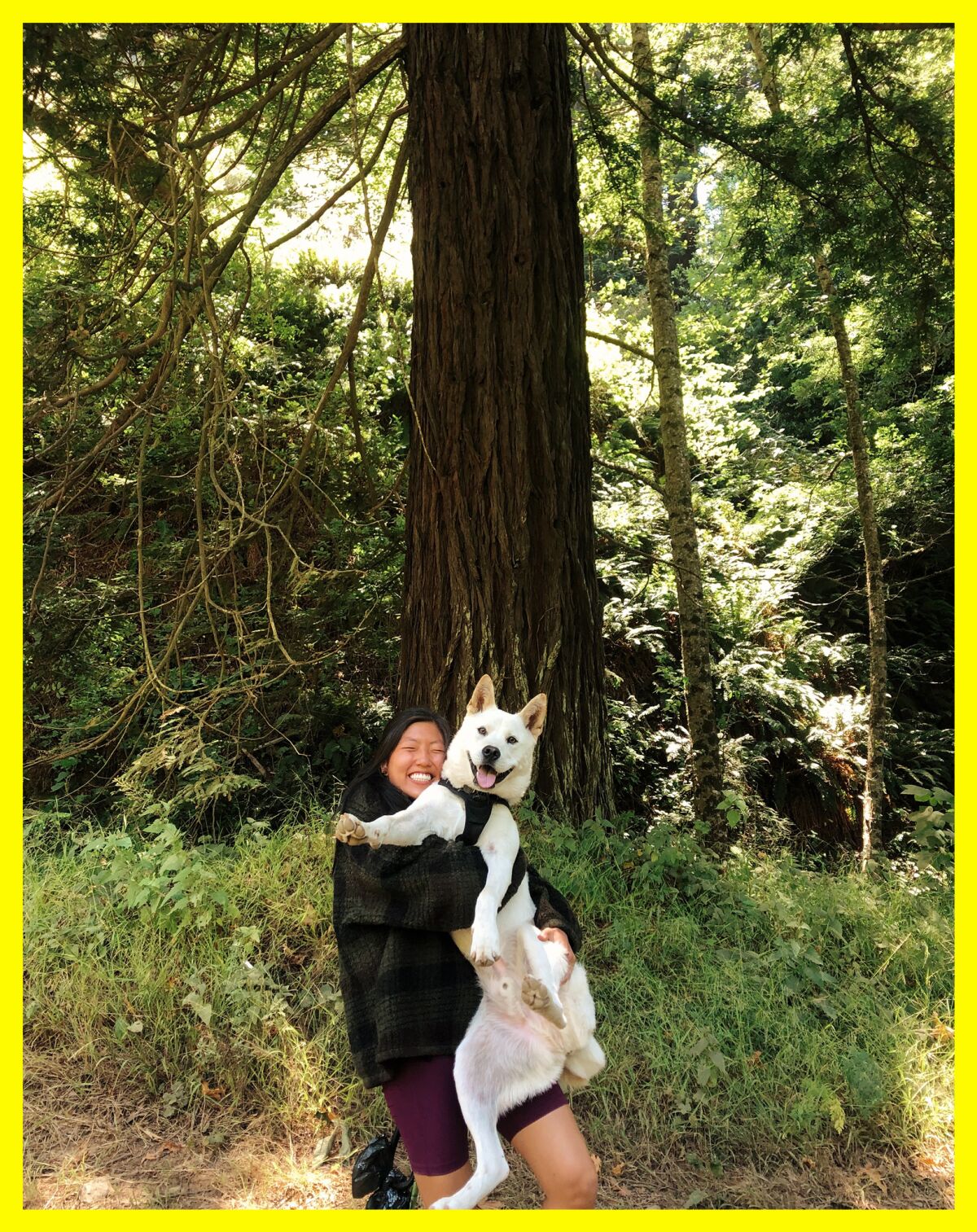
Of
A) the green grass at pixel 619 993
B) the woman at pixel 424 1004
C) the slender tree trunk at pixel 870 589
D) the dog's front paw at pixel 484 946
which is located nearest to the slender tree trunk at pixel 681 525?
the slender tree trunk at pixel 870 589

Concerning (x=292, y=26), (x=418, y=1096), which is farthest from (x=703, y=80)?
(x=418, y=1096)

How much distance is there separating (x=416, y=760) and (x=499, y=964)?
2.05 ft

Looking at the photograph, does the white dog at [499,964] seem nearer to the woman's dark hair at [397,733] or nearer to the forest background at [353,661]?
the woman's dark hair at [397,733]

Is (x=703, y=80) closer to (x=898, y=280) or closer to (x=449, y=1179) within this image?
(x=898, y=280)

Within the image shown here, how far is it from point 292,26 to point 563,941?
18.0 feet

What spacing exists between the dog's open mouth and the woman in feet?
0.57

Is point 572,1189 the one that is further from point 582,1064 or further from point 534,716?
point 534,716

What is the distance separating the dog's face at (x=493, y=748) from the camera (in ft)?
8.23

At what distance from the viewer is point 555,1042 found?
2438 mm

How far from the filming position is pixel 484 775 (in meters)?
2.51

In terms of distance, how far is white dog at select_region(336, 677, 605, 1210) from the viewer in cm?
234

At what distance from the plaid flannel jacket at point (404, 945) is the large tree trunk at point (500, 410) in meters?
1.61

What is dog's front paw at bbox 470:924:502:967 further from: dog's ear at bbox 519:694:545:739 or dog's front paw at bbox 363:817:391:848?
dog's ear at bbox 519:694:545:739

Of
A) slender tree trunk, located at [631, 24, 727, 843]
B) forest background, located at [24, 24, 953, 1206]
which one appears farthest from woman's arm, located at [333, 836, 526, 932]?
slender tree trunk, located at [631, 24, 727, 843]
